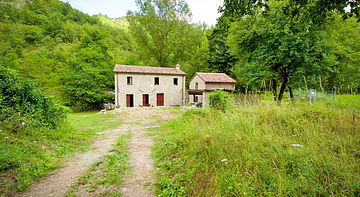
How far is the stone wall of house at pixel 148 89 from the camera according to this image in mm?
17570

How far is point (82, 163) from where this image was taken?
11.9 ft

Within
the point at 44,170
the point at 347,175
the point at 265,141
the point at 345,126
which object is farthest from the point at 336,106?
the point at 44,170

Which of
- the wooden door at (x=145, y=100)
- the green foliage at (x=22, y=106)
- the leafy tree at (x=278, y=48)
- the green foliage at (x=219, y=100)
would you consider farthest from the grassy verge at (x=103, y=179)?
the wooden door at (x=145, y=100)

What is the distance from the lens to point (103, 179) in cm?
285

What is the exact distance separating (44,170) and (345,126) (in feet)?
19.0

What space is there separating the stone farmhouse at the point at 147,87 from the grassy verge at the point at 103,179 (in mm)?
14872

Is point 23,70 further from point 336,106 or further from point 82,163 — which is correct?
point 336,106

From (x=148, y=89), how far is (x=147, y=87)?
29 cm

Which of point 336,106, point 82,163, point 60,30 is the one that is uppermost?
point 60,30

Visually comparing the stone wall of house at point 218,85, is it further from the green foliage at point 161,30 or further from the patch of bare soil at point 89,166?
the patch of bare soil at point 89,166

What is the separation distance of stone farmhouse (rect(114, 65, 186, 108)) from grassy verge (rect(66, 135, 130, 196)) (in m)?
14.9

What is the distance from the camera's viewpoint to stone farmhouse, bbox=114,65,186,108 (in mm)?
17609

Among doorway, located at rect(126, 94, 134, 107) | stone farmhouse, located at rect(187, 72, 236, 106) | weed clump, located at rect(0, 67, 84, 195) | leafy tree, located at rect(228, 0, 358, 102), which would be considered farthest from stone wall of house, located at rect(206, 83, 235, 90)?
weed clump, located at rect(0, 67, 84, 195)

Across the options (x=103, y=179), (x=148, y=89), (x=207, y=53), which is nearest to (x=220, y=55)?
(x=207, y=53)
